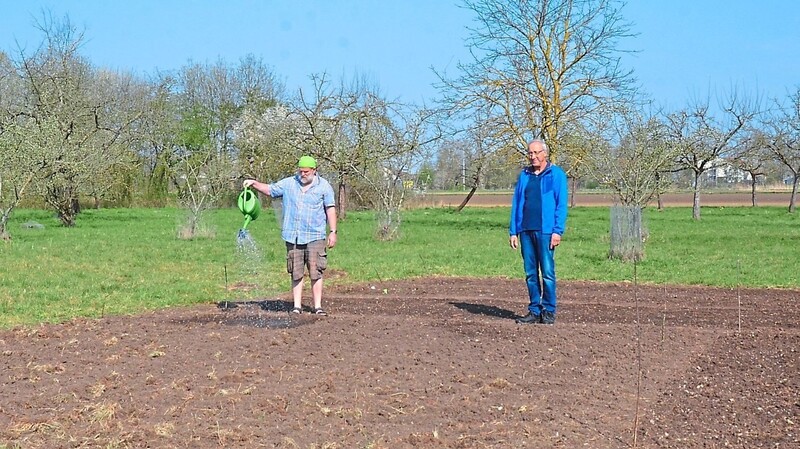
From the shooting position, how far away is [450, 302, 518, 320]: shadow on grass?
316 inches

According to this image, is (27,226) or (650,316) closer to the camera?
(650,316)

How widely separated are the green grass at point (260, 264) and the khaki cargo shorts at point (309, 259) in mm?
1309

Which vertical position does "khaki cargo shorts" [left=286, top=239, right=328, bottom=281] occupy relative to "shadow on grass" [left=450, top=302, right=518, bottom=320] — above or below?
above

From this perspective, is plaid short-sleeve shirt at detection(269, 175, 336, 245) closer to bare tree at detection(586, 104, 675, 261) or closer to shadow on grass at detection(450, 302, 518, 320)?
shadow on grass at detection(450, 302, 518, 320)

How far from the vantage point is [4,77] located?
3180 centimetres

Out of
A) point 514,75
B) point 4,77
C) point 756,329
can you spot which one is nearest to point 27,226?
point 4,77

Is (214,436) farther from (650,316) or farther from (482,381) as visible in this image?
(650,316)

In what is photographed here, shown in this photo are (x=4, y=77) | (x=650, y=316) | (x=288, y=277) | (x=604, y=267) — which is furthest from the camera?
(x=4, y=77)

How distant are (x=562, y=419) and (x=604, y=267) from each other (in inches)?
343

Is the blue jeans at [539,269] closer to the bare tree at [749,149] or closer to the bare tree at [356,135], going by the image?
the bare tree at [356,135]

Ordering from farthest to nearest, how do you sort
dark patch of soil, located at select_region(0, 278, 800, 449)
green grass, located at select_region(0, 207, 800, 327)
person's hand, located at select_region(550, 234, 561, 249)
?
green grass, located at select_region(0, 207, 800, 327)
person's hand, located at select_region(550, 234, 561, 249)
dark patch of soil, located at select_region(0, 278, 800, 449)

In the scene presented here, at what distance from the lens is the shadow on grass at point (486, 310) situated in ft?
26.3

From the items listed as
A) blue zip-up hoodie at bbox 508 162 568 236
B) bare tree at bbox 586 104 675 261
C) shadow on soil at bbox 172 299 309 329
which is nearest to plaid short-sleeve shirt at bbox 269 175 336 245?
shadow on soil at bbox 172 299 309 329

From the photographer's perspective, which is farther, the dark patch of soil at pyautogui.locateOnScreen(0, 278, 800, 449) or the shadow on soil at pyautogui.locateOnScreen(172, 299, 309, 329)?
the shadow on soil at pyautogui.locateOnScreen(172, 299, 309, 329)
